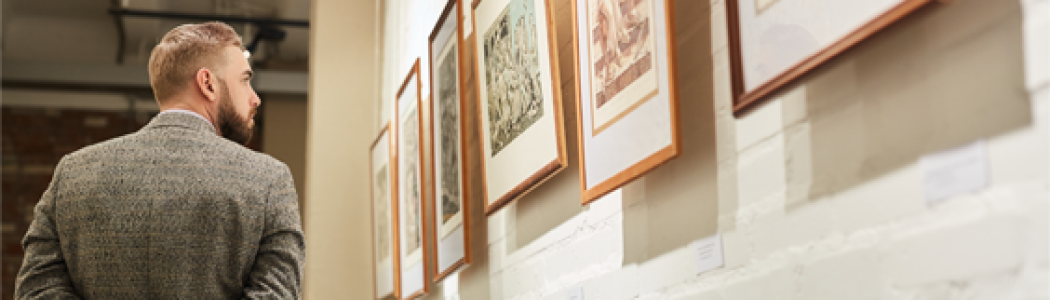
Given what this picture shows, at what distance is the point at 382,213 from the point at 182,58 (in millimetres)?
2551

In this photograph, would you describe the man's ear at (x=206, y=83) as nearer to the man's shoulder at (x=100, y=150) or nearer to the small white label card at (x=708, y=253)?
the man's shoulder at (x=100, y=150)

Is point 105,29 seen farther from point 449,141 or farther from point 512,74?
point 512,74

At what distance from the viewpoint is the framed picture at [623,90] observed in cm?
169

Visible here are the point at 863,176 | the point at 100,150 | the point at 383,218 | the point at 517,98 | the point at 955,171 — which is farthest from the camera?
the point at 383,218

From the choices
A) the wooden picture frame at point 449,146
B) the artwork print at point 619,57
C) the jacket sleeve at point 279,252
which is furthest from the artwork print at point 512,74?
the jacket sleeve at point 279,252

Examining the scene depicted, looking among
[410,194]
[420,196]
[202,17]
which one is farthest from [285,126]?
[420,196]

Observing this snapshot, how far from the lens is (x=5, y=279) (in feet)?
27.4

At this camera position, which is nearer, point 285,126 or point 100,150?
point 100,150

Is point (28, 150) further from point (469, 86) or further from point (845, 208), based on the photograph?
point (845, 208)

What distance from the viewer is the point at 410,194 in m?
3.86

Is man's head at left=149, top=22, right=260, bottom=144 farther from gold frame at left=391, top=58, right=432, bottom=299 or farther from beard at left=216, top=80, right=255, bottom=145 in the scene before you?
gold frame at left=391, top=58, right=432, bottom=299

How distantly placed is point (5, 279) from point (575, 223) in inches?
304

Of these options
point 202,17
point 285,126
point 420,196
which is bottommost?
point 420,196

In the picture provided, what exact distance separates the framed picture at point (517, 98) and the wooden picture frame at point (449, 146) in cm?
17
